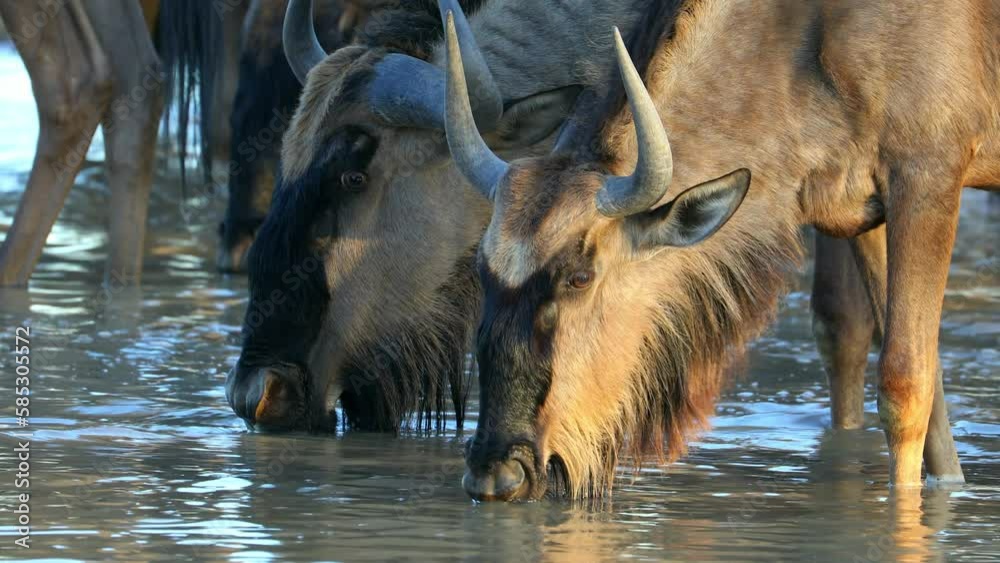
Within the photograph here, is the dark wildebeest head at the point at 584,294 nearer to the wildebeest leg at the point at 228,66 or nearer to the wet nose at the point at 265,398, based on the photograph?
the wet nose at the point at 265,398

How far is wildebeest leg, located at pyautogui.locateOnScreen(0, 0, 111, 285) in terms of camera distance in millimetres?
10516

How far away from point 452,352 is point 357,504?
1600 millimetres

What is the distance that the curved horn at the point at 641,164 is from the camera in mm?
5613

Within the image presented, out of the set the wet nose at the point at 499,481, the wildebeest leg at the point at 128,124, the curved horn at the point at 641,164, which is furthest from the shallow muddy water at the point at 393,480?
the wildebeest leg at the point at 128,124

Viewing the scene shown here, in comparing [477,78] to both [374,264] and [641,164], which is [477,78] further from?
[641,164]

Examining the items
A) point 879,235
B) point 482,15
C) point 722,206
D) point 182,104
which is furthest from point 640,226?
point 182,104

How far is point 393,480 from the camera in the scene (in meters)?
6.27

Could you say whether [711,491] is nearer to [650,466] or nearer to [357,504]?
[650,466]

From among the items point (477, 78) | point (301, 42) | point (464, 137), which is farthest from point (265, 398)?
point (301, 42)

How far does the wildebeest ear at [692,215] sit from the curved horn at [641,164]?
0.09 meters

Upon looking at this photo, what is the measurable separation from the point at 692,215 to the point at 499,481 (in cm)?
101

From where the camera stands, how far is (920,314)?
625 cm

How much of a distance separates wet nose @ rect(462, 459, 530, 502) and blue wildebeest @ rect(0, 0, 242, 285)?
5.49m
